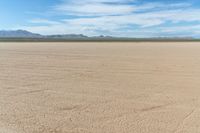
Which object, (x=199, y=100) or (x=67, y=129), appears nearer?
(x=67, y=129)

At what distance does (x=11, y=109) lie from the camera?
17.5 ft

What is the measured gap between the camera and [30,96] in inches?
253

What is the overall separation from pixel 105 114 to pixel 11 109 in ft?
6.77

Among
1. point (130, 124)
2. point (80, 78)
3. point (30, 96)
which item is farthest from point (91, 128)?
point (80, 78)

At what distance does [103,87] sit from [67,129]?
3383mm

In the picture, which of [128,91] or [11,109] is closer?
[11,109]

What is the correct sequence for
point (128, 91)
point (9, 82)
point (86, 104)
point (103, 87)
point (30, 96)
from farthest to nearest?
point (9, 82)
point (103, 87)
point (128, 91)
point (30, 96)
point (86, 104)

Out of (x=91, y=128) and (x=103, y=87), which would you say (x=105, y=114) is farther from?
(x=103, y=87)

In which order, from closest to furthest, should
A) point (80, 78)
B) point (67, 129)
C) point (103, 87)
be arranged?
1. point (67, 129)
2. point (103, 87)
3. point (80, 78)

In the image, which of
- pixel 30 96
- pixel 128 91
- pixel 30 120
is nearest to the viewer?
pixel 30 120

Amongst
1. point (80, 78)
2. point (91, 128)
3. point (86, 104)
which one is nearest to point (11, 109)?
point (86, 104)

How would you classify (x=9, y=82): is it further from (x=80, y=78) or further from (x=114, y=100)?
(x=114, y=100)

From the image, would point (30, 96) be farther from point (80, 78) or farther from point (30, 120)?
point (80, 78)

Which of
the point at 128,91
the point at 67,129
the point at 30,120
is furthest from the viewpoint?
the point at 128,91
